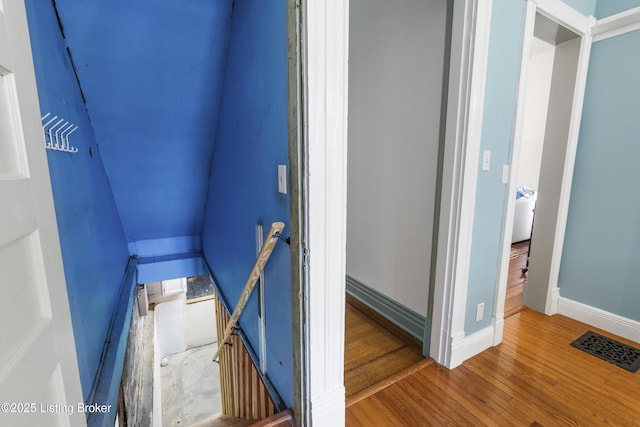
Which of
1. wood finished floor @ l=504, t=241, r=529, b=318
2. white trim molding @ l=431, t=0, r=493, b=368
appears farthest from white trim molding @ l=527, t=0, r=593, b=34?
wood finished floor @ l=504, t=241, r=529, b=318

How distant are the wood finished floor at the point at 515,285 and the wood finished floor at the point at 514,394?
1.58 ft

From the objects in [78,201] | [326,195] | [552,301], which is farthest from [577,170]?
[78,201]

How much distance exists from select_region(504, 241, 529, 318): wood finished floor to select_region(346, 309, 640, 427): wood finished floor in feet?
1.58

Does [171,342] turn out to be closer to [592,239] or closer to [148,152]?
[148,152]

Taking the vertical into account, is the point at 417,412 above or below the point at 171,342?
above

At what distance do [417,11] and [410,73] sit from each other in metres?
0.34

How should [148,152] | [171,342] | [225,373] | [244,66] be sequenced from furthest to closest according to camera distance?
1. [171,342]
2. [225,373]
3. [148,152]
4. [244,66]

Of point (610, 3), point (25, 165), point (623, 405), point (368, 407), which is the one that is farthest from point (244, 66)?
point (623, 405)

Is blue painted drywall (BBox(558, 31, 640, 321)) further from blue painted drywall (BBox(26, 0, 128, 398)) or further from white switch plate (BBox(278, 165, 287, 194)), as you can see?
blue painted drywall (BBox(26, 0, 128, 398))

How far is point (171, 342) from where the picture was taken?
598 centimetres

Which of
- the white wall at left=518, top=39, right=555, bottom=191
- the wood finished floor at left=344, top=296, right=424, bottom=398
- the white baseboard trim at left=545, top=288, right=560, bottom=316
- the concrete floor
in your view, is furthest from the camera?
the concrete floor

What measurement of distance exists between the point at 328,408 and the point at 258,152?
3.80ft

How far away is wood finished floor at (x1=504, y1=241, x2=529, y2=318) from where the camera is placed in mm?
2344

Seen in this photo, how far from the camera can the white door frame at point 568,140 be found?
5.29 feet
